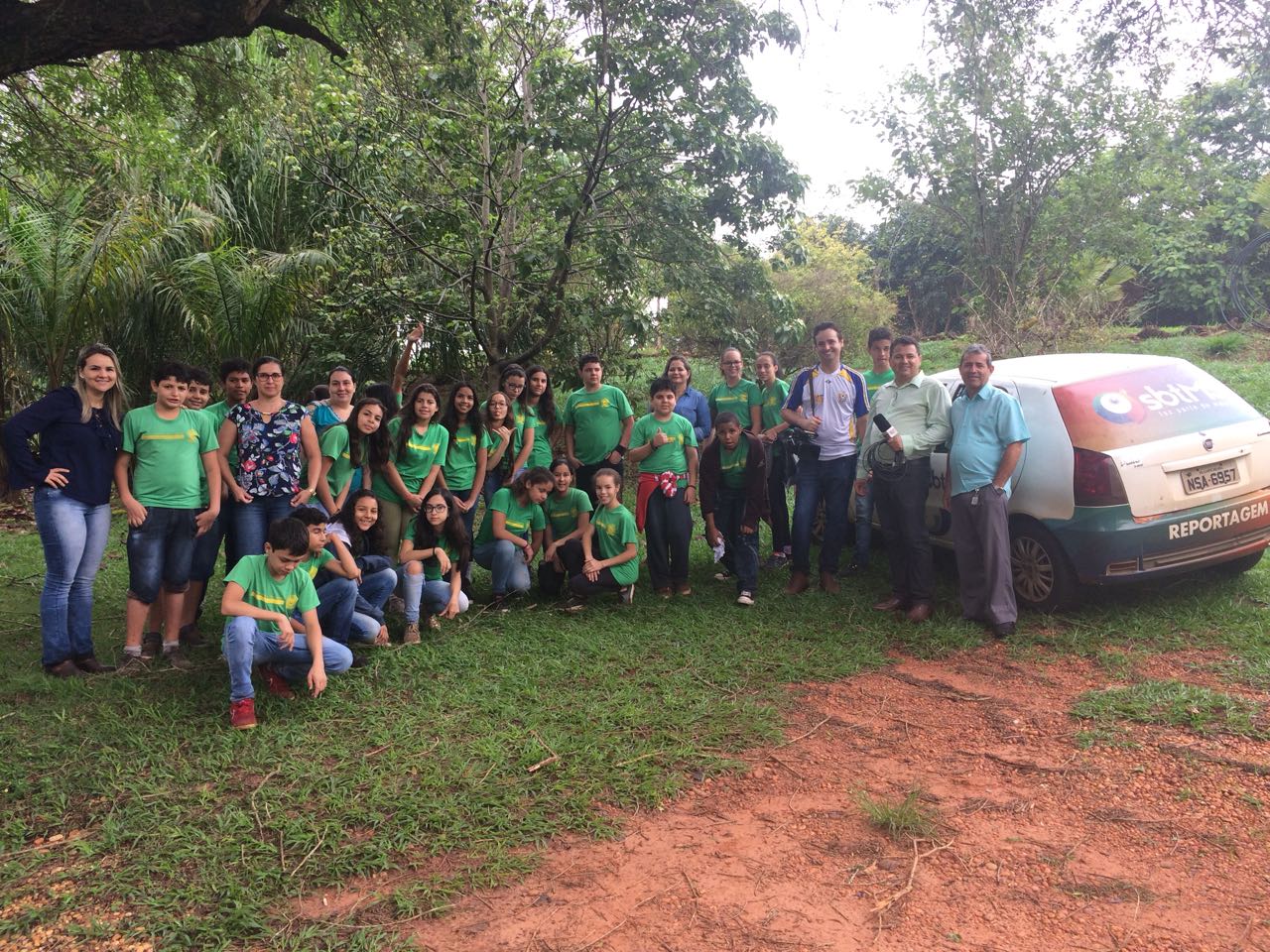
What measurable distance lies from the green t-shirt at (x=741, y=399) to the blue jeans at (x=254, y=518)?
326 cm

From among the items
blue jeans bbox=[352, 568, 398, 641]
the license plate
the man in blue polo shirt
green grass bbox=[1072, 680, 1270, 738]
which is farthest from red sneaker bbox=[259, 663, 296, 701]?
the license plate

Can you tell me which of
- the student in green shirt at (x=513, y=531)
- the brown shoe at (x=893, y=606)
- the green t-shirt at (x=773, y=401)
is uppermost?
the green t-shirt at (x=773, y=401)

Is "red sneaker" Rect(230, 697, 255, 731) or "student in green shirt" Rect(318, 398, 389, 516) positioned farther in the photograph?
"student in green shirt" Rect(318, 398, 389, 516)

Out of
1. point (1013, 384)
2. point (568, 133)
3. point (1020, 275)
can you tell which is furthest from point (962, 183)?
point (1013, 384)

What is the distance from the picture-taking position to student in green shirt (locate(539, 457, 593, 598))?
5.92 metres

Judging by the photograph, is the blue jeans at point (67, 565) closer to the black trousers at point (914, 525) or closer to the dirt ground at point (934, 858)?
the dirt ground at point (934, 858)

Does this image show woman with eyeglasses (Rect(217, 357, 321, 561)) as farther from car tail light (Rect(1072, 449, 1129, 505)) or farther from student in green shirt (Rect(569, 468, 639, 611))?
car tail light (Rect(1072, 449, 1129, 505))

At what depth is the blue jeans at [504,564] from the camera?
582 centimetres

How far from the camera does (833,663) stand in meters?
4.80

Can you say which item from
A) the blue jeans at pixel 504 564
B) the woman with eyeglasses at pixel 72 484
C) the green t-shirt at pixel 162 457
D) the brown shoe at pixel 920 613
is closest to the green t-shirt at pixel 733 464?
the brown shoe at pixel 920 613

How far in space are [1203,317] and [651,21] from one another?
57.9 feet

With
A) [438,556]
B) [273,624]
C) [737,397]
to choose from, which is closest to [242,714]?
[273,624]

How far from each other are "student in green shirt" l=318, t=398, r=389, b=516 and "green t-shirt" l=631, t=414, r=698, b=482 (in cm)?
179

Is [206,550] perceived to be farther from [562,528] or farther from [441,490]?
[562,528]
